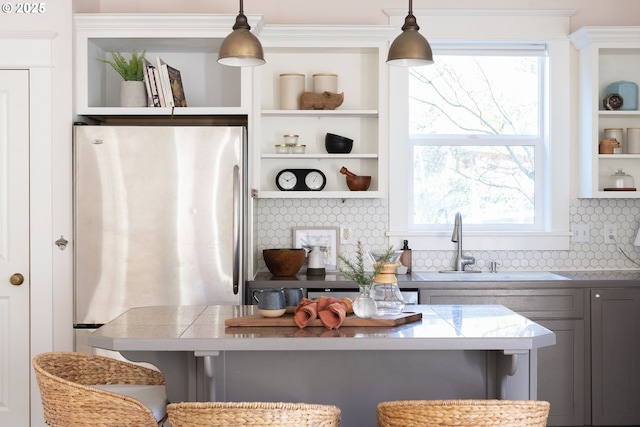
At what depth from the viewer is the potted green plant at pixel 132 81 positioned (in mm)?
4543

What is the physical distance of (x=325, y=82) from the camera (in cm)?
491

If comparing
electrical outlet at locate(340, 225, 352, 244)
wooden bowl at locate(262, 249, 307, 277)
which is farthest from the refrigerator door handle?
electrical outlet at locate(340, 225, 352, 244)

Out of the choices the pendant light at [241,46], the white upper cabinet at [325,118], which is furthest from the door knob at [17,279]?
the pendant light at [241,46]

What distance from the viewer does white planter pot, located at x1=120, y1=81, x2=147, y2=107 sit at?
4.54 meters

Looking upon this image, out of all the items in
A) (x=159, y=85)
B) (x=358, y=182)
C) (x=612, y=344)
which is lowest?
(x=612, y=344)

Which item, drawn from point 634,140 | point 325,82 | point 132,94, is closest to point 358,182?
point 325,82

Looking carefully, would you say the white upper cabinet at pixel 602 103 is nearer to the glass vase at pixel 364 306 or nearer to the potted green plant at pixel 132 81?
the glass vase at pixel 364 306

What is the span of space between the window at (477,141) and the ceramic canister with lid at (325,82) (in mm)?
569

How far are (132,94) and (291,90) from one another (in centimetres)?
99

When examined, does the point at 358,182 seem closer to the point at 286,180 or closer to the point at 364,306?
the point at 286,180

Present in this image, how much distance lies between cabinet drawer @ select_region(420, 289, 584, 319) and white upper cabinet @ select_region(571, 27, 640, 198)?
77 centimetres

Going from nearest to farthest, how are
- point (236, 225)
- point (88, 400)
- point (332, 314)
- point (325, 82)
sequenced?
point (88, 400), point (332, 314), point (236, 225), point (325, 82)

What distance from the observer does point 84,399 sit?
8.29 feet

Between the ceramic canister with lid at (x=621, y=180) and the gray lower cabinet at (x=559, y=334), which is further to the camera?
the ceramic canister with lid at (x=621, y=180)
